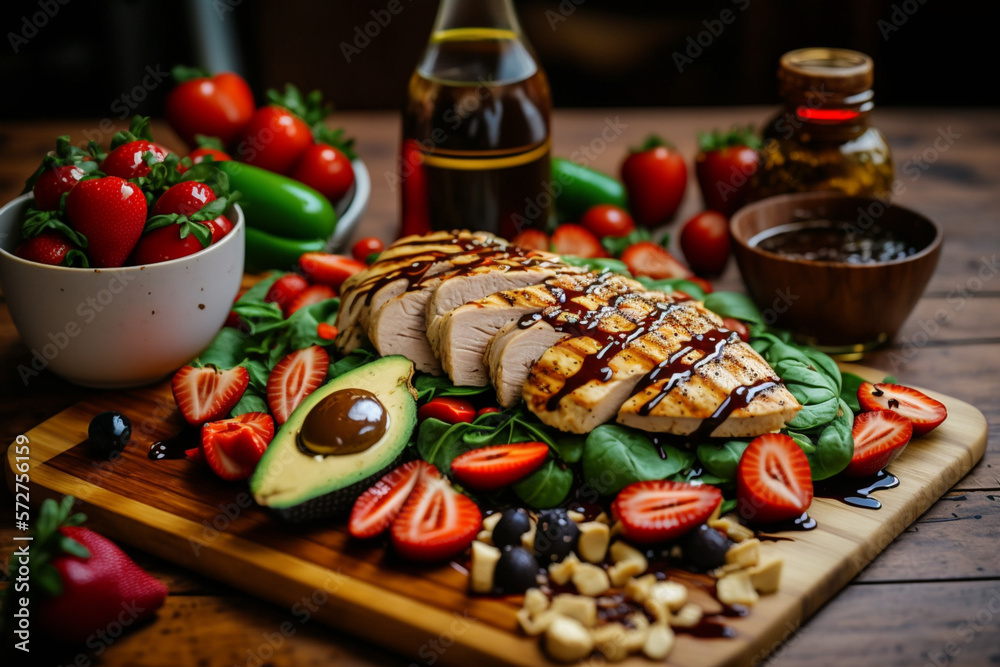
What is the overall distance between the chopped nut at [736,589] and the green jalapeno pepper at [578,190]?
5.80ft

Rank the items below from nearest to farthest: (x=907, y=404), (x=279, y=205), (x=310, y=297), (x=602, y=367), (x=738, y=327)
A: (x=602, y=367) → (x=907, y=404) → (x=738, y=327) → (x=310, y=297) → (x=279, y=205)

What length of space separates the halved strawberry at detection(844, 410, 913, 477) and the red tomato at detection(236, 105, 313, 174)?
76.5 inches

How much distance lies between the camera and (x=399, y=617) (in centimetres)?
142

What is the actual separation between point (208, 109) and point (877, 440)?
2.31 meters

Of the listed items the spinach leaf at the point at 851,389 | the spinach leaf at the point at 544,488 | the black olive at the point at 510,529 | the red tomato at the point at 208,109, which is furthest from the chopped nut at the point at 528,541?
the red tomato at the point at 208,109

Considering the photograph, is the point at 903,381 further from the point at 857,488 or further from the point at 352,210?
the point at 352,210

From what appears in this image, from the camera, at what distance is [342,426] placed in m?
1.63

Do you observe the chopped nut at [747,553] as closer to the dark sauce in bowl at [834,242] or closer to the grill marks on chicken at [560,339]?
the grill marks on chicken at [560,339]

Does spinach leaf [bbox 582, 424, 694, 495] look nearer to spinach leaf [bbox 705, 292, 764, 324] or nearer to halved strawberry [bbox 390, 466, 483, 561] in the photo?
halved strawberry [bbox 390, 466, 483, 561]

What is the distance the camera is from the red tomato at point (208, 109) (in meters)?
2.99

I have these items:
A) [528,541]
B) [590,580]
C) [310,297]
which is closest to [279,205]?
[310,297]

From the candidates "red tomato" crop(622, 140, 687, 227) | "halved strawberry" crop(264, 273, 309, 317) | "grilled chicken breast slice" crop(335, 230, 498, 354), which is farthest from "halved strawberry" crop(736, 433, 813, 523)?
"red tomato" crop(622, 140, 687, 227)

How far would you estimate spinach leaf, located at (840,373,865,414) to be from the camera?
196cm

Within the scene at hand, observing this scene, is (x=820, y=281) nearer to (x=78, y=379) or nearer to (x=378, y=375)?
(x=378, y=375)
